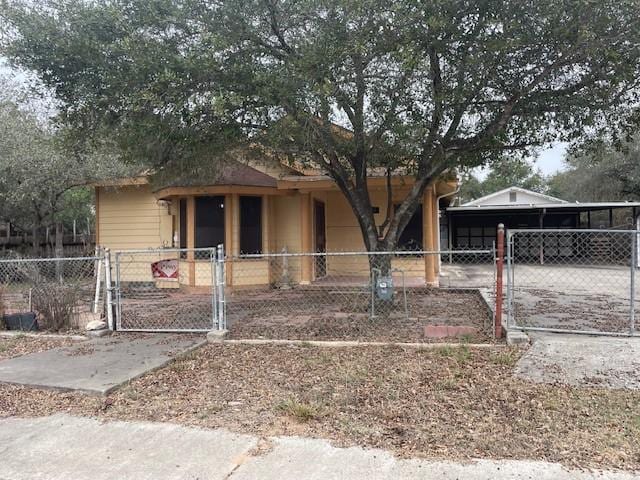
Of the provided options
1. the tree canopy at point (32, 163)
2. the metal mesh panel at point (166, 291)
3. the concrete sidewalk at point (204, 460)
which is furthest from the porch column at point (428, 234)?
the concrete sidewalk at point (204, 460)

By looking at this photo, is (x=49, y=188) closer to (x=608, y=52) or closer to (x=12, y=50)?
(x=12, y=50)

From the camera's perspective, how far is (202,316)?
8711mm

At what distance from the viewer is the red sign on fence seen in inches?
525

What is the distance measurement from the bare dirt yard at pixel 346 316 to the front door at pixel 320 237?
2021 millimetres

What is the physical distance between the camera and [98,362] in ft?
19.1

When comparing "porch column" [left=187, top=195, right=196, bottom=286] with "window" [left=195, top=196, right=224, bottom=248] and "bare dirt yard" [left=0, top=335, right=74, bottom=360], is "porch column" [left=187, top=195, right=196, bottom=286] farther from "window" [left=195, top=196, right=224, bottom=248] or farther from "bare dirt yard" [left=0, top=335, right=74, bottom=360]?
"bare dirt yard" [left=0, top=335, right=74, bottom=360]

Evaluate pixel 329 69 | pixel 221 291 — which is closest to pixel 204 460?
pixel 221 291

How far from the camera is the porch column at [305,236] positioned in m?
12.6

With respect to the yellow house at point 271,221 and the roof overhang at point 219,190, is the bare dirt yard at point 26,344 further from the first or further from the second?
the roof overhang at point 219,190

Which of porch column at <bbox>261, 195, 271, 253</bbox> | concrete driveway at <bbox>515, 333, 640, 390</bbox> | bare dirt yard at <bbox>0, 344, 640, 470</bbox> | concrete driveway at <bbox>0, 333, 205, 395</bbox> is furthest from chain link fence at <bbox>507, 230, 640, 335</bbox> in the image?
porch column at <bbox>261, 195, 271, 253</bbox>

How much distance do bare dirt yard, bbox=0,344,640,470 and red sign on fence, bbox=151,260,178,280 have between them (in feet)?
25.6

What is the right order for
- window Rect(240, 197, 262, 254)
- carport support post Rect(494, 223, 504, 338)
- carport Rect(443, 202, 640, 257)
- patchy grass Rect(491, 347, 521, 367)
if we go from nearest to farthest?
1. patchy grass Rect(491, 347, 521, 367)
2. carport support post Rect(494, 223, 504, 338)
3. window Rect(240, 197, 262, 254)
4. carport Rect(443, 202, 640, 257)

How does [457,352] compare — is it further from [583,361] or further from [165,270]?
[165,270]

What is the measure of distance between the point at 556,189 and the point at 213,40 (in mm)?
47143
